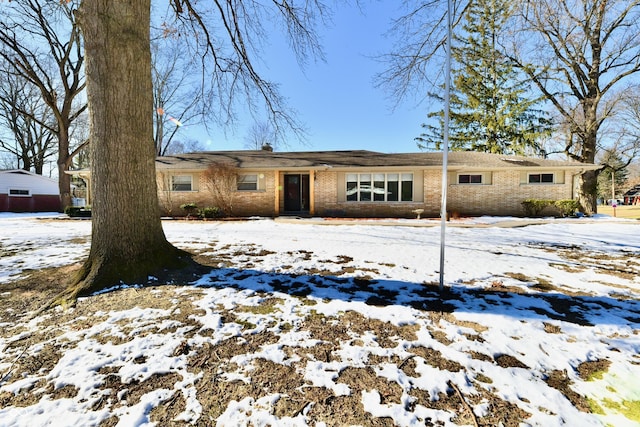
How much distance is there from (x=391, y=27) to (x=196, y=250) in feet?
19.9

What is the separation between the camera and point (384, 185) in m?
13.8

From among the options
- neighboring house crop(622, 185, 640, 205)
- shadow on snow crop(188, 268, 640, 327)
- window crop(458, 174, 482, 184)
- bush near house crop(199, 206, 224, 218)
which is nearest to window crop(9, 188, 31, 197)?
bush near house crop(199, 206, 224, 218)

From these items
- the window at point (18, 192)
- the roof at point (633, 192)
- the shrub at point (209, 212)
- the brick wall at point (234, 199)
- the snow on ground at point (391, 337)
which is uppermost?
the roof at point (633, 192)

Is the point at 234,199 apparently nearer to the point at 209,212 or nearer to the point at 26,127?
the point at 209,212

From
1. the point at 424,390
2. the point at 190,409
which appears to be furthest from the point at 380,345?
the point at 190,409

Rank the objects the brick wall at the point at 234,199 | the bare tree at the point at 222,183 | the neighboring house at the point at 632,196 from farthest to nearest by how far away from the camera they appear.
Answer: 1. the neighboring house at the point at 632,196
2. the brick wall at the point at 234,199
3. the bare tree at the point at 222,183

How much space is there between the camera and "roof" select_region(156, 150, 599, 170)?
13133mm

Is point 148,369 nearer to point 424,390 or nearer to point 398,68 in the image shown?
point 424,390

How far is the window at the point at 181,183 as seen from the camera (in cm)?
1460

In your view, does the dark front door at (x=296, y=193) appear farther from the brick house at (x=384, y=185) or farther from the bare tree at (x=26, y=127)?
the bare tree at (x=26, y=127)

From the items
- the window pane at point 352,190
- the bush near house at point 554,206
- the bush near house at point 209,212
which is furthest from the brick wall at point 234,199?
the bush near house at point 554,206

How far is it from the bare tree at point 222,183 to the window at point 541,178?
15.3m

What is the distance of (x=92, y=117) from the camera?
366 centimetres

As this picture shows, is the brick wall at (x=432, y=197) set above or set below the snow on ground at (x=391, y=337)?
above
